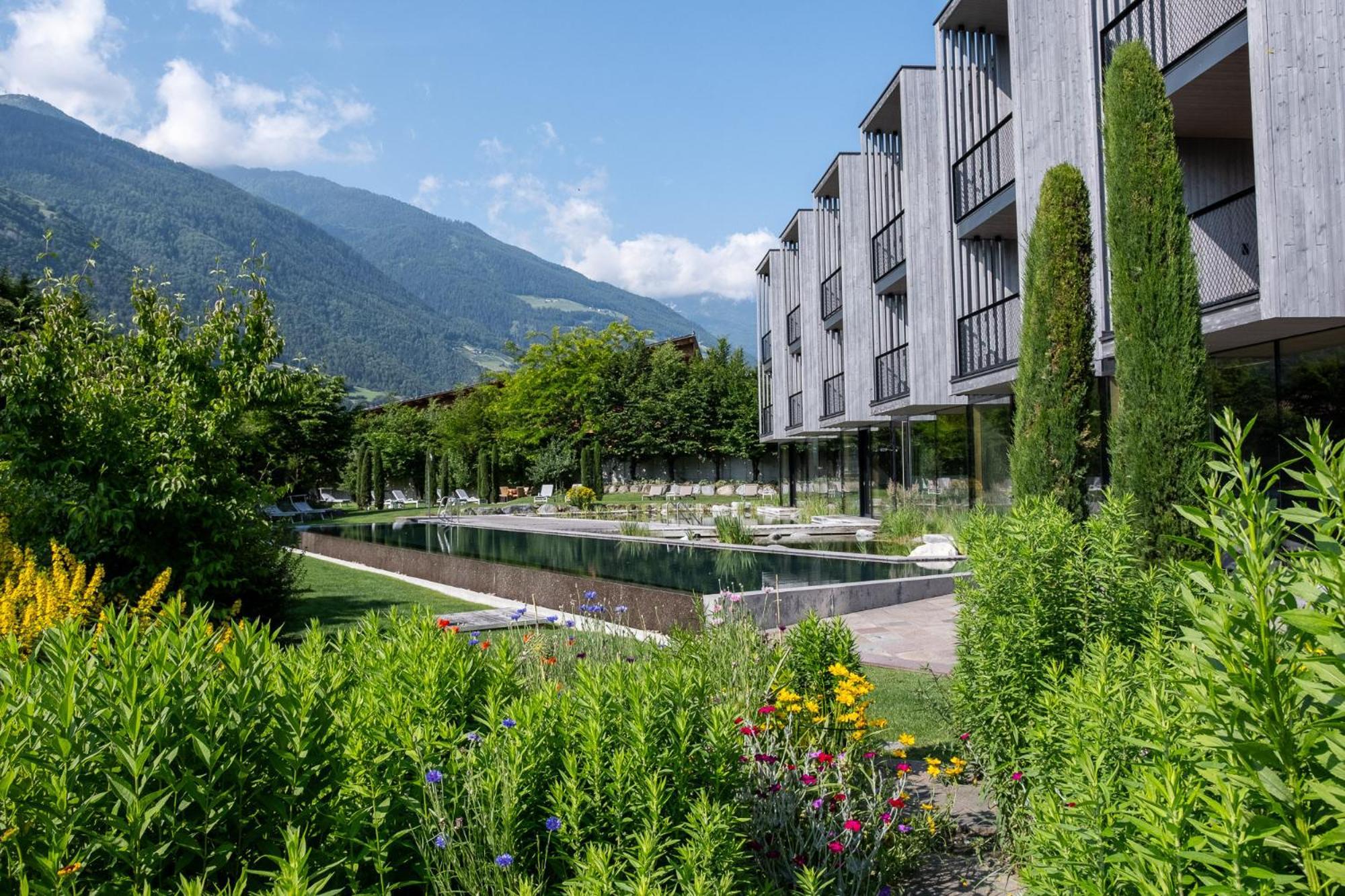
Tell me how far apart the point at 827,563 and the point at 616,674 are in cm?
1199

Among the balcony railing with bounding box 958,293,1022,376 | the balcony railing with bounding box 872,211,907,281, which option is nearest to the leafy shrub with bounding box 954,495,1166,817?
the balcony railing with bounding box 958,293,1022,376

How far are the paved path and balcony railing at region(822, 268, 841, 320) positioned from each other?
15.6 metres

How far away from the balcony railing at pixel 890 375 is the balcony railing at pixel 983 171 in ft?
13.1

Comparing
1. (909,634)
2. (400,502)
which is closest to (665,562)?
(909,634)

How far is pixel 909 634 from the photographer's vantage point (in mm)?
9109

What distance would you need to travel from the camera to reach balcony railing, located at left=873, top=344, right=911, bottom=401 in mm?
20625

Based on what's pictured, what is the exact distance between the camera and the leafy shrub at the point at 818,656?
455 centimetres

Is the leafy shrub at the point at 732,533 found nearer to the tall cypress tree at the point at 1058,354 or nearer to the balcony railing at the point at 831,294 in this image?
the balcony railing at the point at 831,294

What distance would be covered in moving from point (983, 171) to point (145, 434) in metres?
14.3

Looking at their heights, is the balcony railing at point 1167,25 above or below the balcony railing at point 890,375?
above

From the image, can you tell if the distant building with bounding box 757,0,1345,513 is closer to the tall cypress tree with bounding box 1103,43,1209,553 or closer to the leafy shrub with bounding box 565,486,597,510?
the tall cypress tree with bounding box 1103,43,1209,553

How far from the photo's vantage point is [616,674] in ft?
8.87

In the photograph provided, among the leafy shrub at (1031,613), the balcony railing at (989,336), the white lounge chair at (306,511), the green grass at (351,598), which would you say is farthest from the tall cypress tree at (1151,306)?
the white lounge chair at (306,511)

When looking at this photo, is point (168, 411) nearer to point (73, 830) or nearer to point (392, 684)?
point (392, 684)
